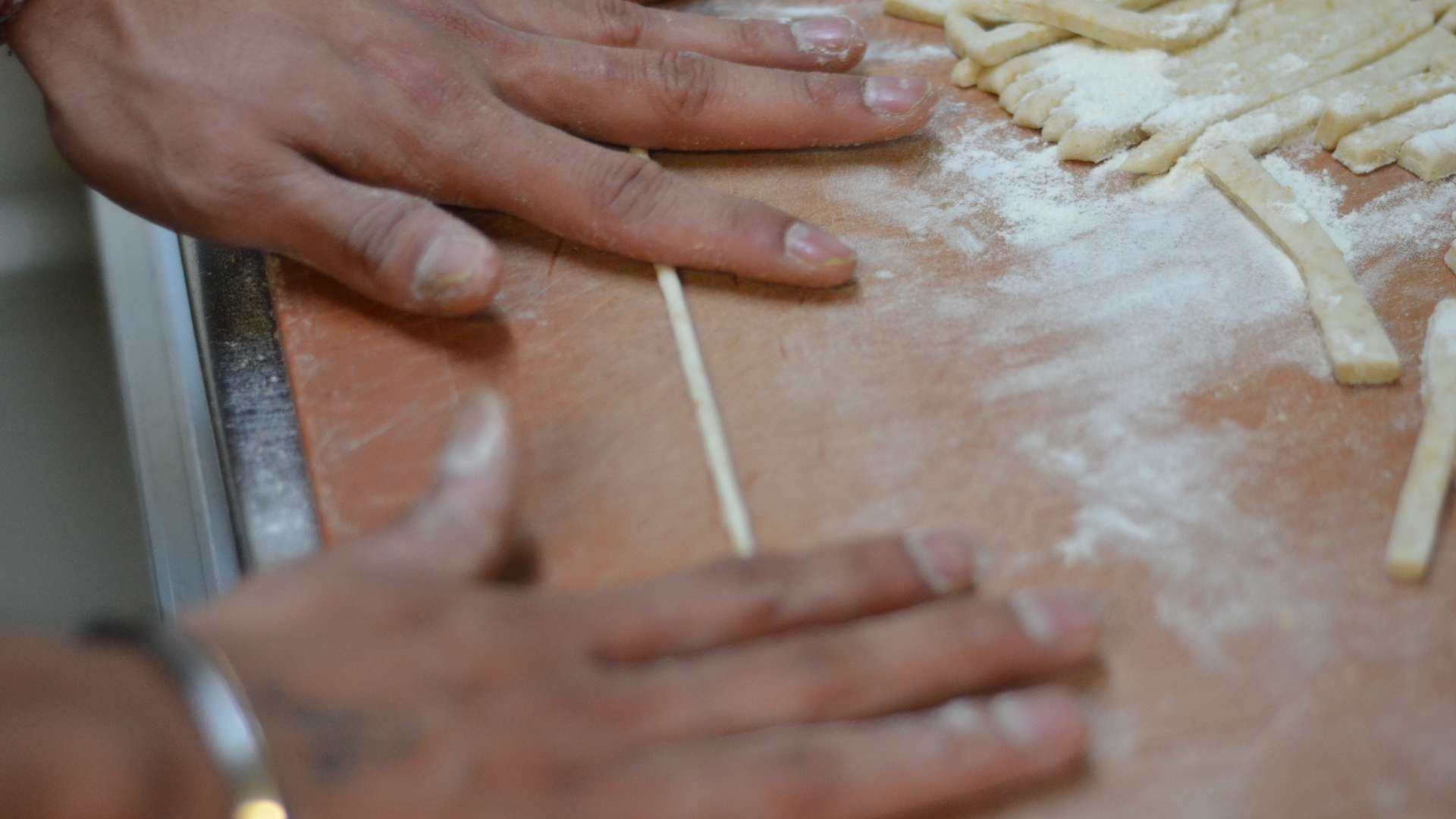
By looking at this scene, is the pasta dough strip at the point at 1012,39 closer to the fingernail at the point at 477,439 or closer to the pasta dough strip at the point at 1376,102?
the pasta dough strip at the point at 1376,102

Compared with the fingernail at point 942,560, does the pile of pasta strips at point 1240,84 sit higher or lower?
higher

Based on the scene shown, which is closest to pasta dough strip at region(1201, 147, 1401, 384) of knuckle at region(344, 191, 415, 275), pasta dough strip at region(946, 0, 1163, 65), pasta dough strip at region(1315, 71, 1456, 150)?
pasta dough strip at region(1315, 71, 1456, 150)

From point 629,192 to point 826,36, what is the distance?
598mm

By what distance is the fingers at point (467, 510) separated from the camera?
129 cm

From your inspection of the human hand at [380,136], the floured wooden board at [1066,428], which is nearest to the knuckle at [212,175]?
the human hand at [380,136]

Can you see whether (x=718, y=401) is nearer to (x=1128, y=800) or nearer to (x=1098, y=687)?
(x=1098, y=687)

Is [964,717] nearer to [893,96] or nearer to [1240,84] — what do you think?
[893,96]

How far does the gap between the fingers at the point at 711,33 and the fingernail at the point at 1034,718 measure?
1.30 metres

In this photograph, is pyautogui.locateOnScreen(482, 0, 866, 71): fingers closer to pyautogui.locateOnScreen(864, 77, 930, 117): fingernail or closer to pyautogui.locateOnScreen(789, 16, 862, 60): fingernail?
pyautogui.locateOnScreen(789, 16, 862, 60): fingernail

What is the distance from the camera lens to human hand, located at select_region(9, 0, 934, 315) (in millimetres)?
1724

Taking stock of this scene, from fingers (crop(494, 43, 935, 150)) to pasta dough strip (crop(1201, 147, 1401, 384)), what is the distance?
1.63ft

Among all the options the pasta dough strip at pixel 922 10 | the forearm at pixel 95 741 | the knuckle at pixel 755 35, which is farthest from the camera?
the pasta dough strip at pixel 922 10

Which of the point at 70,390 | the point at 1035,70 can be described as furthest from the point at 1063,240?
the point at 70,390

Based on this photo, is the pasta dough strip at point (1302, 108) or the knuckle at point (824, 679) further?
the pasta dough strip at point (1302, 108)
